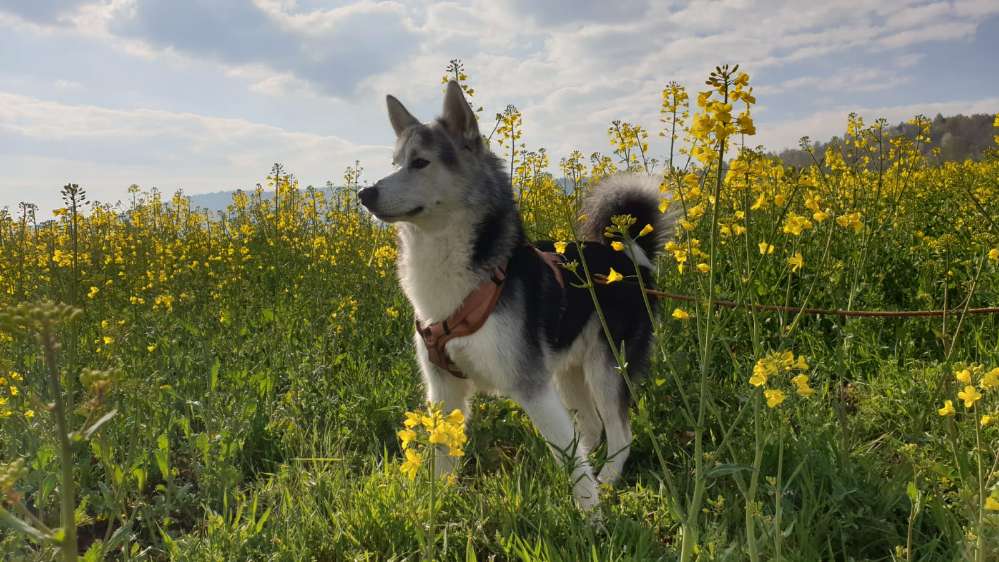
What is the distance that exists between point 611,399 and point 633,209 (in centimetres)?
108

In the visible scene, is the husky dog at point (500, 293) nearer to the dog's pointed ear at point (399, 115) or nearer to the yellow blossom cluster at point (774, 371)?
the dog's pointed ear at point (399, 115)

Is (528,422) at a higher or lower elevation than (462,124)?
lower

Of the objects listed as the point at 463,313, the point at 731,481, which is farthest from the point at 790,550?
the point at 463,313

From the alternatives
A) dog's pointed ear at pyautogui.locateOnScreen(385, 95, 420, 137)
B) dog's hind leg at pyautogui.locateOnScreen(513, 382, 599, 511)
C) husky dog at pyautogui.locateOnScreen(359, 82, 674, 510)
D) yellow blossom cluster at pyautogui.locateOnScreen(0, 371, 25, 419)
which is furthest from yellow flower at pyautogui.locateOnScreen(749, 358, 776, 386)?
yellow blossom cluster at pyautogui.locateOnScreen(0, 371, 25, 419)

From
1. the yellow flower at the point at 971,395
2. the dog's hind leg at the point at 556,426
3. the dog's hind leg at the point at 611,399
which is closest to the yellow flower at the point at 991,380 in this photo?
the yellow flower at the point at 971,395

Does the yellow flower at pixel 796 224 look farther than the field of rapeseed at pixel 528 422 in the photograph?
Yes

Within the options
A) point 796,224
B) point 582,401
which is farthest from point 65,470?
point 582,401

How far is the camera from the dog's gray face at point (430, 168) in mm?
2814

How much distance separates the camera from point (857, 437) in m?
3.15

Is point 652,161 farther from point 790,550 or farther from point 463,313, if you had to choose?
point 790,550

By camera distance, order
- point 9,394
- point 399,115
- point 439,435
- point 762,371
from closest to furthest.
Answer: point 439,435 → point 762,371 → point 9,394 → point 399,115

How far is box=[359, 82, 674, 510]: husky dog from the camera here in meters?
2.76

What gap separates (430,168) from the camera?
298 cm

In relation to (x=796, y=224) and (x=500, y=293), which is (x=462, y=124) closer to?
(x=500, y=293)
